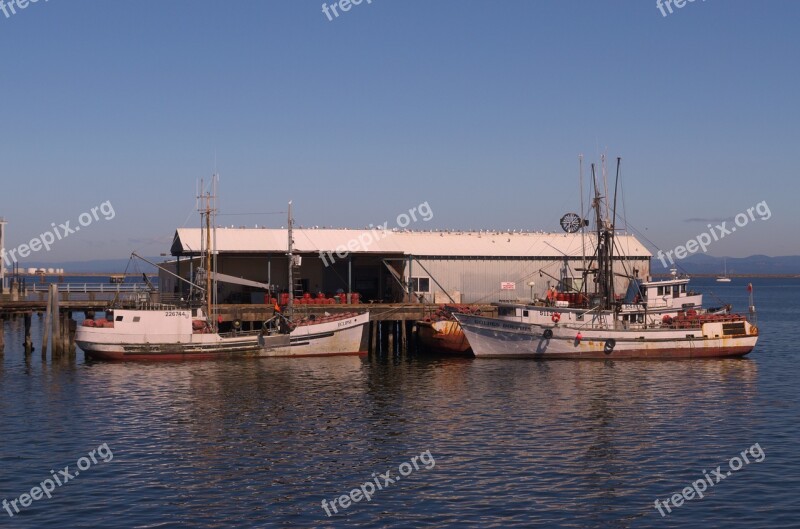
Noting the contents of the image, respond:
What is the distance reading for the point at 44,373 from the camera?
4953 centimetres

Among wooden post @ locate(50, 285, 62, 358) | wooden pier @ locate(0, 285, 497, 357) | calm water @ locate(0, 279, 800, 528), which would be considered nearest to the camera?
calm water @ locate(0, 279, 800, 528)

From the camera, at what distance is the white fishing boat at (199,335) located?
178 feet

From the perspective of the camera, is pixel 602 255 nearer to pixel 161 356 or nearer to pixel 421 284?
pixel 421 284

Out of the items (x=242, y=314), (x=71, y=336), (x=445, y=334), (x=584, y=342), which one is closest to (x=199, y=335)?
(x=242, y=314)

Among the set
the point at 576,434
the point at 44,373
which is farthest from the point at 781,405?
the point at 44,373

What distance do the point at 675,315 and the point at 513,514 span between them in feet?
130

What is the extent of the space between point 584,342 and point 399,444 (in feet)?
87.9

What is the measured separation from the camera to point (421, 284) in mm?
68375

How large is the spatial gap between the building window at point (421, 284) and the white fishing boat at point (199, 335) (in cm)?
1060

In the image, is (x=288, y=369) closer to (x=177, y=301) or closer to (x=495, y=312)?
(x=177, y=301)

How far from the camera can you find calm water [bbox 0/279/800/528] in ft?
79.6

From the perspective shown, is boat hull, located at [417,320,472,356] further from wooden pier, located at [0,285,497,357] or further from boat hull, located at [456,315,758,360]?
wooden pier, located at [0,285,497,357]

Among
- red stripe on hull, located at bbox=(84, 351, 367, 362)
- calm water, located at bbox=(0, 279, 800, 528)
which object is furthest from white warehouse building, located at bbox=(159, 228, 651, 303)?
calm water, located at bbox=(0, 279, 800, 528)

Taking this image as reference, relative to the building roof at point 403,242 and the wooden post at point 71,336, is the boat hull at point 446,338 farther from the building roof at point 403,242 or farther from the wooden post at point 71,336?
the wooden post at point 71,336
